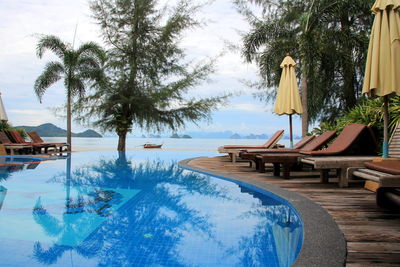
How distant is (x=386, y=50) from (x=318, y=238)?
11.4 feet

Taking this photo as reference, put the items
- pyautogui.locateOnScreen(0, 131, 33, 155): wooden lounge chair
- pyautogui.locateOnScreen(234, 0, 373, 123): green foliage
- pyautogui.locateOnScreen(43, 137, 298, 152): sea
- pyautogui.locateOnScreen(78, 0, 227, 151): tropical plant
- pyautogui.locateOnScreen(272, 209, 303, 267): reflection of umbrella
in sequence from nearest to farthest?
pyautogui.locateOnScreen(272, 209, 303, 267): reflection of umbrella
pyautogui.locateOnScreen(234, 0, 373, 123): green foliage
pyautogui.locateOnScreen(0, 131, 33, 155): wooden lounge chair
pyautogui.locateOnScreen(78, 0, 227, 151): tropical plant
pyautogui.locateOnScreen(43, 137, 298, 152): sea

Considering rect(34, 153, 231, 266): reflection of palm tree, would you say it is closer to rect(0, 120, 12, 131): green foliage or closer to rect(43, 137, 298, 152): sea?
rect(43, 137, 298, 152): sea

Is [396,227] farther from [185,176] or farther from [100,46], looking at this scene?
[100,46]

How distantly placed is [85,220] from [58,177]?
4.06m

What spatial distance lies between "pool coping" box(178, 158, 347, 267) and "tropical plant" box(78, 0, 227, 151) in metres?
13.6

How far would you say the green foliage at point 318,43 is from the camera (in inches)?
477

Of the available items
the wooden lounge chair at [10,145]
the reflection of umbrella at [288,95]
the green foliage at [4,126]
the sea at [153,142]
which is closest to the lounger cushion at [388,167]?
the reflection of umbrella at [288,95]

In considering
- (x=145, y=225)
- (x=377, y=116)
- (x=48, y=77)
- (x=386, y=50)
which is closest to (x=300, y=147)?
(x=377, y=116)

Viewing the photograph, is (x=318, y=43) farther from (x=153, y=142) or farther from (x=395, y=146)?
(x=153, y=142)

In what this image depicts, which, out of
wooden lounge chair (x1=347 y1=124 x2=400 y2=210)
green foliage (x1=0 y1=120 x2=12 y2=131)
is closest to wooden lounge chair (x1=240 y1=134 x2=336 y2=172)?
wooden lounge chair (x1=347 y1=124 x2=400 y2=210)

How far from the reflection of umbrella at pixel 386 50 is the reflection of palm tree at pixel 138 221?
298 centimetres

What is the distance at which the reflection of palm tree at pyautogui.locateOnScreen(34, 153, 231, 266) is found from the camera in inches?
126

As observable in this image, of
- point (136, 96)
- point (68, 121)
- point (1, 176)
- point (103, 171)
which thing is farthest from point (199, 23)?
point (1, 176)

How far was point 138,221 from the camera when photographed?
168 inches
